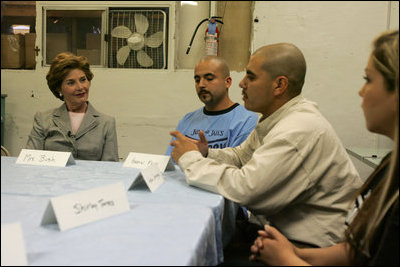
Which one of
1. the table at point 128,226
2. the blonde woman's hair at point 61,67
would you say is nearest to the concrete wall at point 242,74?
the blonde woman's hair at point 61,67

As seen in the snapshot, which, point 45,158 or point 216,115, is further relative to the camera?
point 216,115

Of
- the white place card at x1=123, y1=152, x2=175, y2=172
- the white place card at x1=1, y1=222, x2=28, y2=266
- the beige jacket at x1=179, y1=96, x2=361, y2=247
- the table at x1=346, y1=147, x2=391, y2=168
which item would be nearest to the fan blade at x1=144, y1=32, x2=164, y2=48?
the table at x1=346, y1=147, x2=391, y2=168

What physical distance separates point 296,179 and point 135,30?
2445 millimetres

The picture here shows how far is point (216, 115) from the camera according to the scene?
2.14 m

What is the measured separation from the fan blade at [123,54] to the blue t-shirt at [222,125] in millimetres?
1269

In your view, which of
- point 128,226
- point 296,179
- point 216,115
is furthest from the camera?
point 216,115

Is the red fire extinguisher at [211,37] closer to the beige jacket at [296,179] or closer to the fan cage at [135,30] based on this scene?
the fan cage at [135,30]

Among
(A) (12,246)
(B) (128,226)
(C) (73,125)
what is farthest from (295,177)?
(C) (73,125)

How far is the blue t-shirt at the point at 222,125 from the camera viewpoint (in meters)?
1.99

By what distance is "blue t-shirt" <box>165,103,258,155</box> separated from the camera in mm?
1993

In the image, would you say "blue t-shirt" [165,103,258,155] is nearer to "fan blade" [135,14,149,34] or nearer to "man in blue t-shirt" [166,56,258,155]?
"man in blue t-shirt" [166,56,258,155]

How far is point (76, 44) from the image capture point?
3391 millimetres

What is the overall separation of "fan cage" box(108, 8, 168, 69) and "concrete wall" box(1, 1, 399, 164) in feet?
0.31

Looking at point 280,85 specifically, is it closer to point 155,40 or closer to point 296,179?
point 296,179
